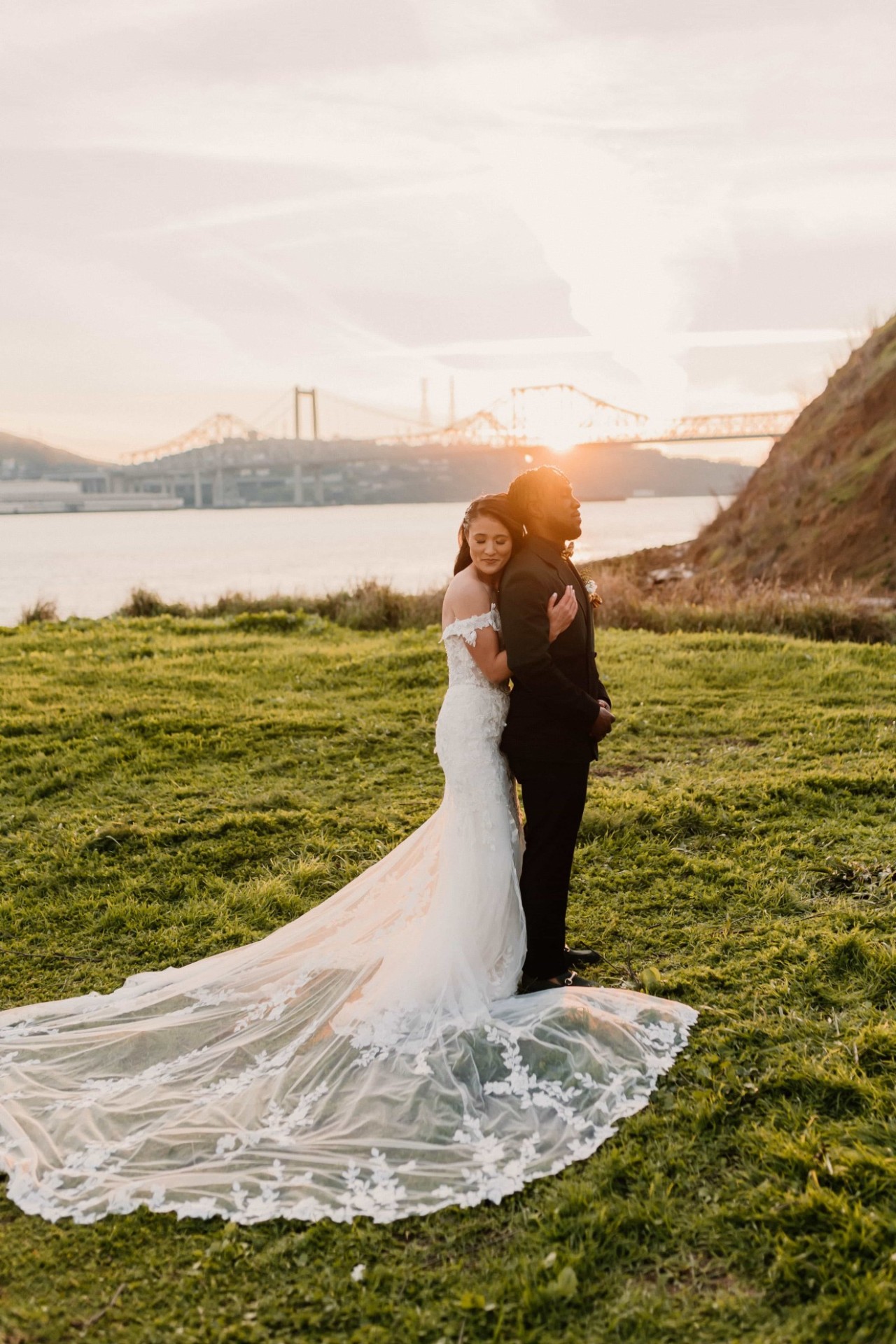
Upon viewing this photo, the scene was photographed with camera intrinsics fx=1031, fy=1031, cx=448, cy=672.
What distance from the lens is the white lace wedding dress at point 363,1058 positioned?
10.3 feet

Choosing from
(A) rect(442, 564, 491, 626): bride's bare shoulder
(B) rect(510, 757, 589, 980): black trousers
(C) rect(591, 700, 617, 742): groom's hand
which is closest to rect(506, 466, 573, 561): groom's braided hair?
(A) rect(442, 564, 491, 626): bride's bare shoulder

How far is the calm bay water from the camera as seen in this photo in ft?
93.0

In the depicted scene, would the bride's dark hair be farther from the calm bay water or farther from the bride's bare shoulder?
the calm bay water

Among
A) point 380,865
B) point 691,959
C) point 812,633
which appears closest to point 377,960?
point 380,865

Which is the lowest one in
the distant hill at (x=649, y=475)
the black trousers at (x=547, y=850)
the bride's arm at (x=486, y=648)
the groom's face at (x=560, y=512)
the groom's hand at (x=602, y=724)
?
the black trousers at (x=547, y=850)

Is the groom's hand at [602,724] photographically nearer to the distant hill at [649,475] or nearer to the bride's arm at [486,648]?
the bride's arm at [486,648]

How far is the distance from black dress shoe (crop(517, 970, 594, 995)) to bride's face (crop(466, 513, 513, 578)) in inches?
66.2

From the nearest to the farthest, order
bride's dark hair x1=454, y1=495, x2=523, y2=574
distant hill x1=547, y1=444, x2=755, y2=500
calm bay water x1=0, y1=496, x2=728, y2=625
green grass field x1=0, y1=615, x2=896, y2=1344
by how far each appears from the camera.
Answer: green grass field x1=0, y1=615, x2=896, y2=1344, bride's dark hair x1=454, y1=495, x2=523, y2=574, calm bay water x1=0, y1=496, x2=728, y2=625, distant hill x1=547, y1=444, x2=755, y2=500

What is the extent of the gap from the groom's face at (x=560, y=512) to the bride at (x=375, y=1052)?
146 mm

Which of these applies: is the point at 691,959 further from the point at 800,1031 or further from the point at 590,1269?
the point at 590,1269

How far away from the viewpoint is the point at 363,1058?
3.70 metres

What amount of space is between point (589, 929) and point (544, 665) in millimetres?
1757

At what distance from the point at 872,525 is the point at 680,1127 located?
49.3 ft

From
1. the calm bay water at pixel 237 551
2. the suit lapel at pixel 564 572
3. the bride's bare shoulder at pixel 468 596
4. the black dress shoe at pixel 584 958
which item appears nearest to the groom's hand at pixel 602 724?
the suit lapel at pixel 564 572
